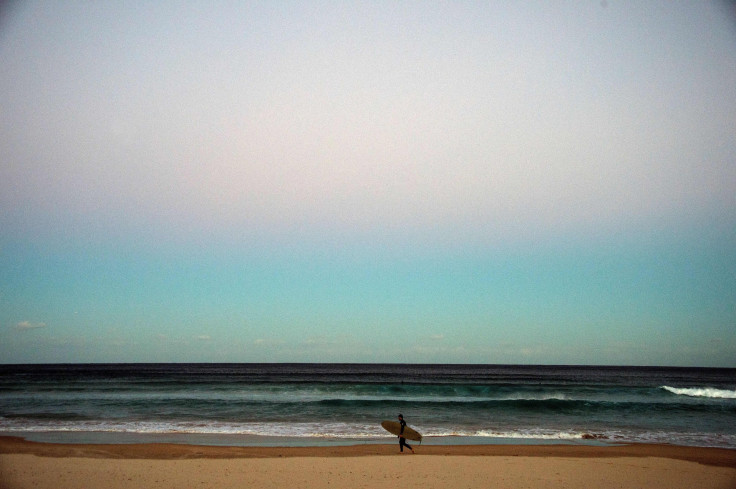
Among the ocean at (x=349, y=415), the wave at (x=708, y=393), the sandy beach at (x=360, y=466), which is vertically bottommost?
the wave at (x=708, y=393)

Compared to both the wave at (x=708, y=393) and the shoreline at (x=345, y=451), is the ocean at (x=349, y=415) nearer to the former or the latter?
the wave at (x=708, y=393)

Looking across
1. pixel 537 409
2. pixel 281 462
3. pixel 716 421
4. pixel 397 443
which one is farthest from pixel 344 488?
pixel 716 421

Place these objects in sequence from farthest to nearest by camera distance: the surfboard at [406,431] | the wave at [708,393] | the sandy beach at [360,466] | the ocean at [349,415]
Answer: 1. the wave at [708,393]
2. the ocean at [349,415]
3. the surfboard at [406,431]
4. the sandy beach at [360,466]

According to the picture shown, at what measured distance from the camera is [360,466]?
13.5m

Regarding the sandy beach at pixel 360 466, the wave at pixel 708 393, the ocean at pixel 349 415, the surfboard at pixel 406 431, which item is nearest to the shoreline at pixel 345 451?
the sandy beach at pixel 360 466

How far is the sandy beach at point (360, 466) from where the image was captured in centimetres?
1203

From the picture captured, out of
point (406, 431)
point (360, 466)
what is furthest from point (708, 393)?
point (360, 466)

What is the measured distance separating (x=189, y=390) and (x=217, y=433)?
1963 cm

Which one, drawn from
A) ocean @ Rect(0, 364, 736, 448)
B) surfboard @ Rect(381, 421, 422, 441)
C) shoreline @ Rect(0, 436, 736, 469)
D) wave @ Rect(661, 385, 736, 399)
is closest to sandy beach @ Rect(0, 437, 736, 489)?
shoreline @ Rect(0, 436, 736, 469)

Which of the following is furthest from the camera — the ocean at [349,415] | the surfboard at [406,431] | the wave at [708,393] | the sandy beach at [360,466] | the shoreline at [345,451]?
the wave at [708,393]

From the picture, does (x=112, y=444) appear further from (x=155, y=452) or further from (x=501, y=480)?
(x=501, y=480)

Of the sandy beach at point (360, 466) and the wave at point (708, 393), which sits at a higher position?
the sandy beach at point (360, 466)

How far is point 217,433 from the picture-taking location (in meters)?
19.0

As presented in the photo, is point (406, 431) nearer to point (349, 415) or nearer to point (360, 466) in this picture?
point (360, 466)
